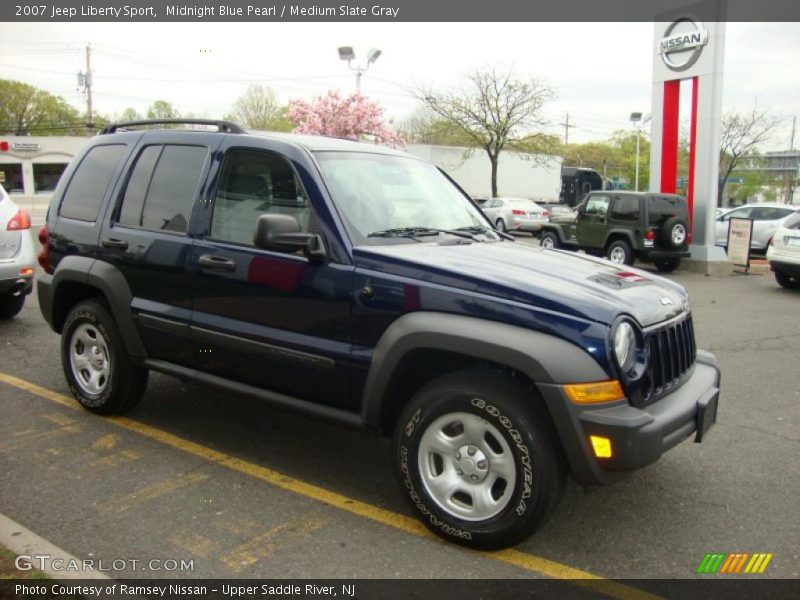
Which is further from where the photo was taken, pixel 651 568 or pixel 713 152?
pixel 713 152

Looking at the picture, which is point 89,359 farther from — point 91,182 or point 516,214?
point 516,214

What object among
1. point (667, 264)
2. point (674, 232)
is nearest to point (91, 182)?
point (674, 232)

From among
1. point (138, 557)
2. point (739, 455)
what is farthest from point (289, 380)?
point (739, 455)

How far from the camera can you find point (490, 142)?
32.4 metres

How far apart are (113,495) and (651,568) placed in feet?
8.96

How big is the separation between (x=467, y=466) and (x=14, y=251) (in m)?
6.17

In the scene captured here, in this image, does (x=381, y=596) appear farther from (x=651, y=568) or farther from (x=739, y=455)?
(x=739, y=455)

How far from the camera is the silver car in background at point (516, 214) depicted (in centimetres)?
2541

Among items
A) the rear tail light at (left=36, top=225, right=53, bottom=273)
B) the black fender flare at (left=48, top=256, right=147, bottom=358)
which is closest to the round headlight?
the black fender flare at (left=48, top=256, right=147, bottom=358)

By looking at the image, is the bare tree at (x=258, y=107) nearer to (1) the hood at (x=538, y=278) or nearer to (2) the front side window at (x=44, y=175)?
(2) the front side window at (x=44, y=175)

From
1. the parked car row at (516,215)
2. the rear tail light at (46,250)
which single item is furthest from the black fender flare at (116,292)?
the parked car row at (516,215)

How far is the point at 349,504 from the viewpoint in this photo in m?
3.64

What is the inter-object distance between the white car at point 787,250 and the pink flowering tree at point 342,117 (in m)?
23.0

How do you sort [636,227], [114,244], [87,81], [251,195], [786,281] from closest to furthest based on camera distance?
1. [251,195]
2. [114,244]
3. [786,281]
4. [636,227]
5. [87,81]
